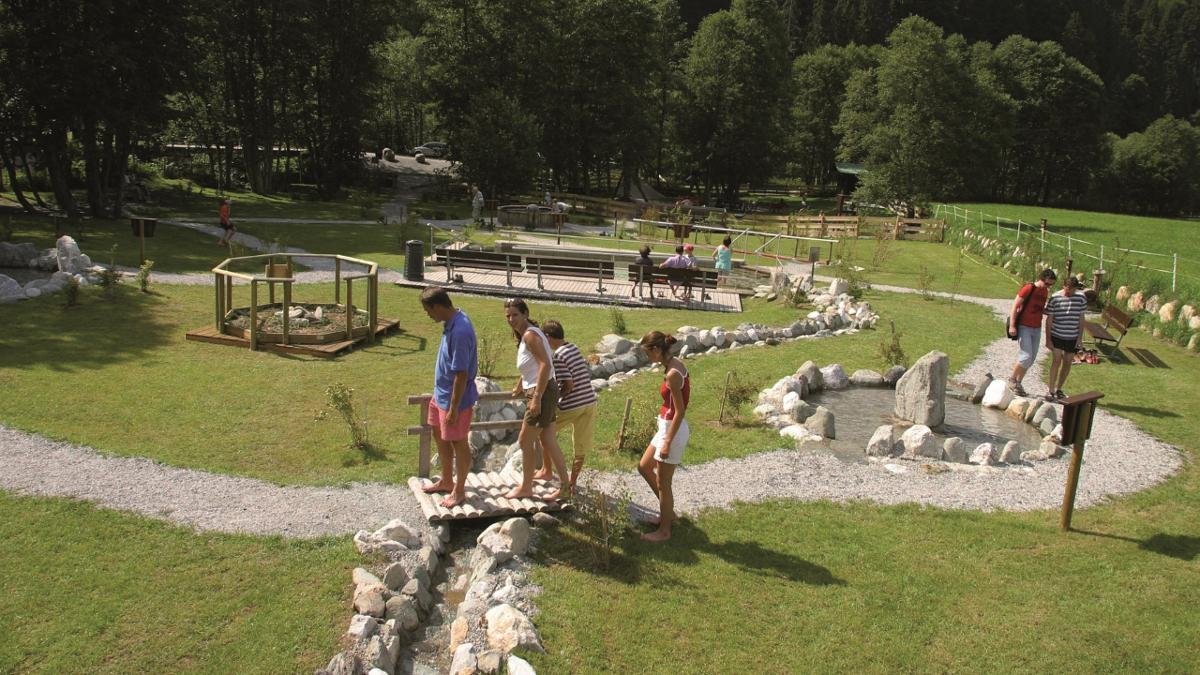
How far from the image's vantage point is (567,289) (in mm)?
21328

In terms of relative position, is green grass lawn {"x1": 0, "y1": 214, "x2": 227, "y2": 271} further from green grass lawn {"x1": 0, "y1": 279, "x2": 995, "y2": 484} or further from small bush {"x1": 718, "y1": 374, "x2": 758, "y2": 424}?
small bush {"x1": 718, "y1": 374, "x2": 758, "y2": 424}

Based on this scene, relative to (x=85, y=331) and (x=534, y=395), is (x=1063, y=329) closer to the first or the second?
(x=534, y=395)

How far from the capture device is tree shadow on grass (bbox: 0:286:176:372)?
43.1 feet

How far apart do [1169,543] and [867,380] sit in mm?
5811

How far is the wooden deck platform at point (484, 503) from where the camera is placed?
790cm

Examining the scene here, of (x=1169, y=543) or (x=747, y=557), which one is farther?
(x=1169, y=543)

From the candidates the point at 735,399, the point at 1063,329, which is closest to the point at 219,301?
the point at 735,399

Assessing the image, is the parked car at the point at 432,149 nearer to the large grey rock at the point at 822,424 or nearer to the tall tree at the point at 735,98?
the tall tree at the point at 735,98

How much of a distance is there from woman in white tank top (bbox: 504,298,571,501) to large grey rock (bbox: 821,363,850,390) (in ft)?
21.2

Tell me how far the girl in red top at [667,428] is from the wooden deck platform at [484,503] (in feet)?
3.12

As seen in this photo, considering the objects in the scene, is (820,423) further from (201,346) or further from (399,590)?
(201,346)

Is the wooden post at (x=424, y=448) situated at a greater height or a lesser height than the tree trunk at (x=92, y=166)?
lesser

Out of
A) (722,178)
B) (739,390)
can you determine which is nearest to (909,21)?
(722,178)

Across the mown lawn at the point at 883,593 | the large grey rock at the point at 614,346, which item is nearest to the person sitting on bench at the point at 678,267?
the large grey rock at the point at 614,346
